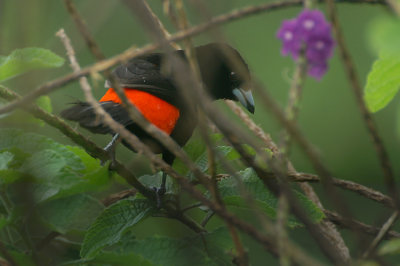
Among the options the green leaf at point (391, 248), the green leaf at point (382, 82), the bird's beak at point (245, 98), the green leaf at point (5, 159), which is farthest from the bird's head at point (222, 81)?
the green leaf at point (391, 248)

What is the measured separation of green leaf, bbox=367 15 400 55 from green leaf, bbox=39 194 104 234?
1.05 meters

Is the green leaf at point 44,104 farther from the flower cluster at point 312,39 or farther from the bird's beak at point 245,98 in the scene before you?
the bird's beak at point 245,98

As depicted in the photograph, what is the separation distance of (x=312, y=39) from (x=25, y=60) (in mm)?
926

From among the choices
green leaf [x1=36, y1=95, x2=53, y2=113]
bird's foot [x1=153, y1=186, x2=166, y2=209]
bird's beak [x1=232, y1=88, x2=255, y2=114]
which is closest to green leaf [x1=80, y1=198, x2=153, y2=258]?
bird's foot [x1=153, y1=186, x2=166, y2=209]

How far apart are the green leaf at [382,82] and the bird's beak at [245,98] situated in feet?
6.34

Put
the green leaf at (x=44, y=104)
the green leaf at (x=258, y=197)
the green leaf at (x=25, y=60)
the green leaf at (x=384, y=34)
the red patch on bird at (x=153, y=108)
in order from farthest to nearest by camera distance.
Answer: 1. the red patch on bird at (x=153, y=108)
2. the green leaf at (x=44, y=104)
3. the green leaf at (x=25, y=60)
4. the green leaf at (x=258, y=197)
5. the green leaf at (x=384, y=34)

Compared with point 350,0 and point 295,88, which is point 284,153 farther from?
point 350,0

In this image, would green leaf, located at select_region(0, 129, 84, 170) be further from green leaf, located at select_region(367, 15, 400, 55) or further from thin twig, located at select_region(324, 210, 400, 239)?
green leaf, located at select_region(367, 15, 400, 55)

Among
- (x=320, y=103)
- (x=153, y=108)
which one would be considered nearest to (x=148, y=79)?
(x=153, y=108)

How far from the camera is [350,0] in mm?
1028

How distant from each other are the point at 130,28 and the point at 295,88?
13.1ft

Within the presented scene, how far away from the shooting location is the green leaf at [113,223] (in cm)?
164

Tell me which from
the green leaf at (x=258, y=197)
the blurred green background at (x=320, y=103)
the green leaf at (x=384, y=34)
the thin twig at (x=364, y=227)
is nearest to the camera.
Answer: the green leaf at (x=384, y=34)

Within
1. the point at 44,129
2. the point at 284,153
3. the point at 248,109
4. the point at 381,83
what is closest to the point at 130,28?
the point at 248,109
